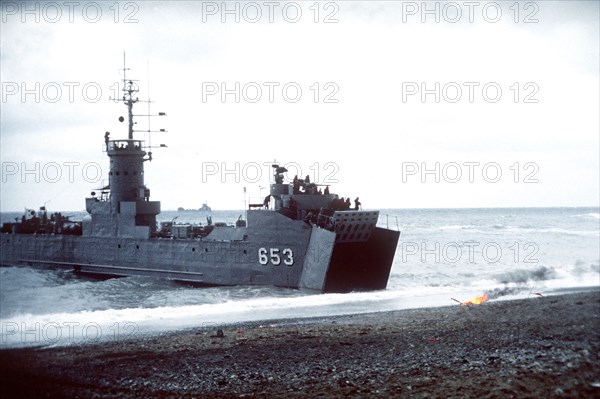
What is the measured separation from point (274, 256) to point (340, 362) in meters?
15.0

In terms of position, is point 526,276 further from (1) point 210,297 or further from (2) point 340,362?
(2) point 340,362

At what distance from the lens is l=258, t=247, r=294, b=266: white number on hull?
27891 millimetres

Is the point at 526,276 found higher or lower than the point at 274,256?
lower

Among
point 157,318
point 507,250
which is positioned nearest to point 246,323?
point 157,318

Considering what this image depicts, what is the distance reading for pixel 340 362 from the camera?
1364cm

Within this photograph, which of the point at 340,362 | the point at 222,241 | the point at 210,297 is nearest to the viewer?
the point at 340,362

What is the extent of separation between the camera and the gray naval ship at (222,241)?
88.9 feet

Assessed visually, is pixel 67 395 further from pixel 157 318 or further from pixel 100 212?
pixel 100 212

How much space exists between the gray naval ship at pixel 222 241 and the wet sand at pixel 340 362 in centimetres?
809

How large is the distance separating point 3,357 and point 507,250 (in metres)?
50.9

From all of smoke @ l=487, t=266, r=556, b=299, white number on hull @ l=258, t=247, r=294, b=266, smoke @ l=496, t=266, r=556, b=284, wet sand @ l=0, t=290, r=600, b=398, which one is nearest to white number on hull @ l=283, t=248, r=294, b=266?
white number on hull @ l=258, t=247, r=294, b=266

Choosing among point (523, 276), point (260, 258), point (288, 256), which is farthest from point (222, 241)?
point (523, 276)

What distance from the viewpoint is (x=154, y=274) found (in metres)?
35.0

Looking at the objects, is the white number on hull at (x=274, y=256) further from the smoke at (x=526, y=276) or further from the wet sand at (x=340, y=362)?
the smoke at (x=526, y=276)
